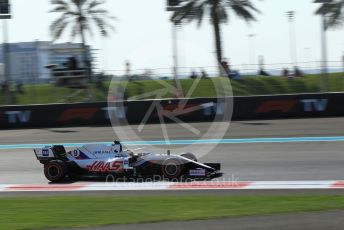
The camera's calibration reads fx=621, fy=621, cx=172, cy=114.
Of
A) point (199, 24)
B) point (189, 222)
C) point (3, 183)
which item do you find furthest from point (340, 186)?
point (199, 24)

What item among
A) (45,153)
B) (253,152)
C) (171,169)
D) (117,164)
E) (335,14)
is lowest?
(253,152)

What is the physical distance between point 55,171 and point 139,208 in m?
3.67

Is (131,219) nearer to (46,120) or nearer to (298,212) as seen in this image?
(298,212)

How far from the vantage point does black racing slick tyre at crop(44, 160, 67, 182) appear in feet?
36.9

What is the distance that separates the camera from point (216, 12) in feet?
108

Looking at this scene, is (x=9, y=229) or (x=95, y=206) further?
(x=95, y=206)

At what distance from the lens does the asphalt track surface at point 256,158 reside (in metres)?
6.87

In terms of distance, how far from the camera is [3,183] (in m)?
11.6

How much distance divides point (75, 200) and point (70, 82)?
56.2 ft

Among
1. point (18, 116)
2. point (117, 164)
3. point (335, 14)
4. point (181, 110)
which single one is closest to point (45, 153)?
point (117, 164)

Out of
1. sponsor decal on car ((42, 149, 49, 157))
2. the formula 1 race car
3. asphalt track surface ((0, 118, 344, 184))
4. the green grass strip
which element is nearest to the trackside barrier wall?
asphalt track surface ((0, 118, 344, 184))

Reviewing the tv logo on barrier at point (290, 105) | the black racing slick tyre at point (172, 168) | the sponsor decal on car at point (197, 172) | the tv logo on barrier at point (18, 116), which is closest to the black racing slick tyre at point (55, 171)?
the black racing slick tyre at point (172, 168)

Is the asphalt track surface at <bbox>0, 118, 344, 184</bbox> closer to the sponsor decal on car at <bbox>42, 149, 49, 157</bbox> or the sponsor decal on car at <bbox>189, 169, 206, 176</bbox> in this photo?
the sponsor decal on car at <bbox>42, 149, 49, 157</bbox>

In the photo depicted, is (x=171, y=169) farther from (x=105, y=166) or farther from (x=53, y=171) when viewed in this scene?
(x=53, y=171)
